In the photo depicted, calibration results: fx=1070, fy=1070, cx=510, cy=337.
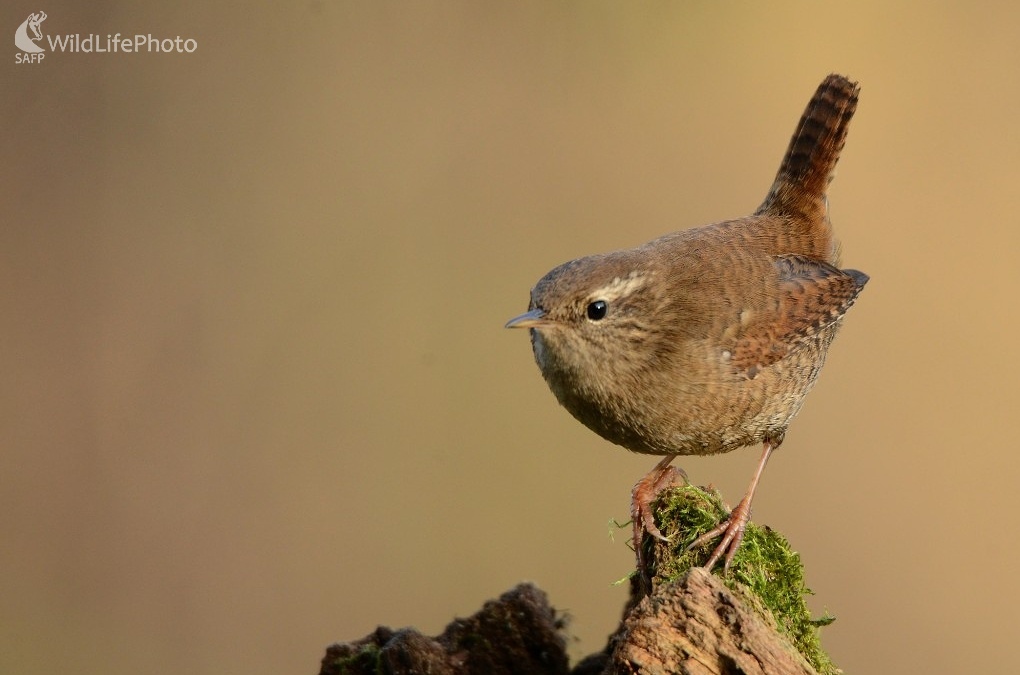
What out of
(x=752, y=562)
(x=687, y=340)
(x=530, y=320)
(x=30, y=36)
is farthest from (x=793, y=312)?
(x=30, y=36)

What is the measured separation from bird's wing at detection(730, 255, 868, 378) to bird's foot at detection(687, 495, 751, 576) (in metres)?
0.83

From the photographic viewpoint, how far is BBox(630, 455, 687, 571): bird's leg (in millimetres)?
3646

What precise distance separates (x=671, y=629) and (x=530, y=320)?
4.29 ft

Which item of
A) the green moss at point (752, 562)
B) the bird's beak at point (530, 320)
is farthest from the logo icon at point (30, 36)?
the green moss at point (752, 562)

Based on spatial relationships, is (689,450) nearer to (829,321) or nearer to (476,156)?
(829,321)

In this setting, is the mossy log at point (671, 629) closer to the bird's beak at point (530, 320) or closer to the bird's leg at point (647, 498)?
the bird's leg at point (647, 498)

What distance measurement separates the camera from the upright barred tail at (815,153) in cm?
507

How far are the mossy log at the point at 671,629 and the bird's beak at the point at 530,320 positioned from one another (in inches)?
29.7

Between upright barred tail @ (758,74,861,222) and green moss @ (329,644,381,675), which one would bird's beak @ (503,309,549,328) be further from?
upright barred tail @ (758,74,861,222)

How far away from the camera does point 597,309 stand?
3877 mm

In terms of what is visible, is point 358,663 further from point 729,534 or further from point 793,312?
point 793,312

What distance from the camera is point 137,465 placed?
A: 24.8 feet

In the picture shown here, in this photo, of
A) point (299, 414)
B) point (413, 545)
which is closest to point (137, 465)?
point (299, 414)

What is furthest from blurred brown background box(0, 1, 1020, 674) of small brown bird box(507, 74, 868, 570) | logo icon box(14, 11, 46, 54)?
small brown bird box(507, 74, 868, 570)
